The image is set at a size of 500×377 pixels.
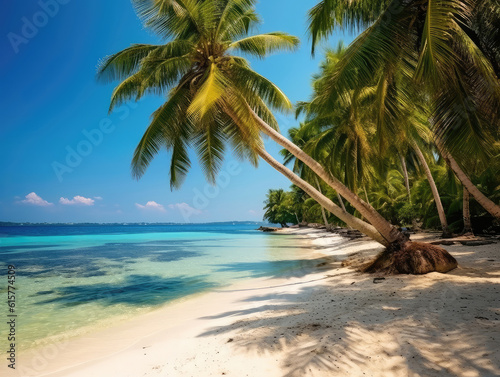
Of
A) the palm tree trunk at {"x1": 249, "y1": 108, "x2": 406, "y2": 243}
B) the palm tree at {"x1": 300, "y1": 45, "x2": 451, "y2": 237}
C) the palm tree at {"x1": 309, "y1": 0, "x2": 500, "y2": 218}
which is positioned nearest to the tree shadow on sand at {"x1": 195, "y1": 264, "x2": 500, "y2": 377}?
the palm tree trunk at {"x1": 249, "y1": 108, "x2": 406, "y2": 243}

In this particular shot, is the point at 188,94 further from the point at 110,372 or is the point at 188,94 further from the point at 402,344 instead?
the point at 402,344

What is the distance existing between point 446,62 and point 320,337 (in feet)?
15.0

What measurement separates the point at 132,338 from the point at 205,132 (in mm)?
6034

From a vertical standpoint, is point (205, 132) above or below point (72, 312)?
above

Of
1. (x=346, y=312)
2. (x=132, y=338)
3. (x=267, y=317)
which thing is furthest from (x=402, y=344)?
(x=132, y=338)

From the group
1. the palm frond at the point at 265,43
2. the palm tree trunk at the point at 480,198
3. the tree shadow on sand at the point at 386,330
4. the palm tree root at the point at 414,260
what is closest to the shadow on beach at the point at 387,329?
the tree shadow on sand at the point at 386,330

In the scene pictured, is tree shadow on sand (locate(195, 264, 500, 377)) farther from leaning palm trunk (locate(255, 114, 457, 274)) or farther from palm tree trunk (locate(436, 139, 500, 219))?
palm tree trunk (locate(436, 139, 500, 219))

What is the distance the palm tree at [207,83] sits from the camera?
7.41 meters

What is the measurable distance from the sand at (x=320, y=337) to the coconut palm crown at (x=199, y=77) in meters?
4.27

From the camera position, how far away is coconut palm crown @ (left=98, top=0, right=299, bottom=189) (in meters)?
7.41

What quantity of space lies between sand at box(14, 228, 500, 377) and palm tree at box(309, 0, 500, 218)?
2.76m

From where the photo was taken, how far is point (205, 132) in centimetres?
902

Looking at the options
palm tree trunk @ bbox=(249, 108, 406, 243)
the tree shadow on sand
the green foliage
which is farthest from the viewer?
the green foliage

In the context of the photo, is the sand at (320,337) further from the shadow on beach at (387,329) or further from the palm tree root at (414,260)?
the palm tree root at (414,260)
